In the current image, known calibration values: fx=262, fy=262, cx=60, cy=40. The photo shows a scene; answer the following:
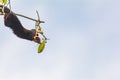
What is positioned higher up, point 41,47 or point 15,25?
point 15,25

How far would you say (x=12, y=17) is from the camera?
7.61 m

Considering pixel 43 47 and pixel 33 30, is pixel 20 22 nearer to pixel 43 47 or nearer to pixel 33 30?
pixel 33 30

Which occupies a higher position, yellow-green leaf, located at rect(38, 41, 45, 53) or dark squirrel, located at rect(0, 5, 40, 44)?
dark squirrel, located at rect(0, 5, 40, 44)

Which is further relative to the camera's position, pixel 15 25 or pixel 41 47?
pixel 41 47

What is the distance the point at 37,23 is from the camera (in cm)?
817

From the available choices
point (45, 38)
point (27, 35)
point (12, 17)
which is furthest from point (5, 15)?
point (45, 38)

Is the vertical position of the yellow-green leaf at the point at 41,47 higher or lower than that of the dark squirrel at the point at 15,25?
lower

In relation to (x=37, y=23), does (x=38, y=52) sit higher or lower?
lower

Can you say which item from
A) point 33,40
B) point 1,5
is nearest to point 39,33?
point 33,40

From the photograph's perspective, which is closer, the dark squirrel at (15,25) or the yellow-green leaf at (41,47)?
the dark squirrel at (15,25)

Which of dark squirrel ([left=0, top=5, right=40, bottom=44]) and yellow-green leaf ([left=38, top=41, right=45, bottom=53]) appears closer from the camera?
dark squirrel ([left=0, top=5, right=40, bottom=44])

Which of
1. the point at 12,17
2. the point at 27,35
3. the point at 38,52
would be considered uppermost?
the point at 12,17

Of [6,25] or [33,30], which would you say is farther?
[33,30]

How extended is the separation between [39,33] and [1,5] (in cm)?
141
